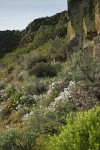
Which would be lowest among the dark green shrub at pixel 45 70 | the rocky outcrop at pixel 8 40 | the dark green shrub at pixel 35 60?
the rocky outcrop at pixel 8 40

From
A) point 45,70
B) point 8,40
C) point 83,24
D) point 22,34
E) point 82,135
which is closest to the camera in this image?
point 82,135

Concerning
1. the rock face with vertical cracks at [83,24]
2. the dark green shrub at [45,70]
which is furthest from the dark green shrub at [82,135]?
the dark green shrub at [45,70]

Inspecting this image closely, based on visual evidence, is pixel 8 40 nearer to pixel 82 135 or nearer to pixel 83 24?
pixel 83 24

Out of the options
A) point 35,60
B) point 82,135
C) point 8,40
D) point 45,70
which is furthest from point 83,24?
point 8,40

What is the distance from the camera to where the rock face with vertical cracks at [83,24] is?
2062 cm

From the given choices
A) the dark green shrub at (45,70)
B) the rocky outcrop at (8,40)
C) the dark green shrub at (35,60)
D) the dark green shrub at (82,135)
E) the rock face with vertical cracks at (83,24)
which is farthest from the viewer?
the rocky outcrop at (8,40)

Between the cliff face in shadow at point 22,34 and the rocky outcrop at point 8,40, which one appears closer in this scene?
the cliff face in shadow at point 22,34

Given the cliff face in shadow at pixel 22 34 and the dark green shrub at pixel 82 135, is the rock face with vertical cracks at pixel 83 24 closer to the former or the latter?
the dark green shrub at pixel 82 135

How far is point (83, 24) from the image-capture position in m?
22.1

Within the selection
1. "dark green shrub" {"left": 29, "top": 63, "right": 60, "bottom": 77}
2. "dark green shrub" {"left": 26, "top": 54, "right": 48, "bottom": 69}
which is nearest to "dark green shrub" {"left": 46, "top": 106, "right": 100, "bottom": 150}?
"dark green shrub" {"left": 29, "top": 63, "right": 60, "bottom": 77}

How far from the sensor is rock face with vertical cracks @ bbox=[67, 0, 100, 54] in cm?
2062

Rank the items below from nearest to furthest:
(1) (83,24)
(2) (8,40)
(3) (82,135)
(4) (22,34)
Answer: (3) (82,135) < (1) (83,24) < (2) (8,40) < (4) (22,34)

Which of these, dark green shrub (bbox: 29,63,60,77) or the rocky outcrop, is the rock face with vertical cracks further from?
the rocky outcrop

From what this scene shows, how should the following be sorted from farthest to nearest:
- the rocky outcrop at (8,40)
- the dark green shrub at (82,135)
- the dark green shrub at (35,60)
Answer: the rocky outcrop at (8,40), the dark green shrub at (35,60), the dark green shrub at (82,135)
